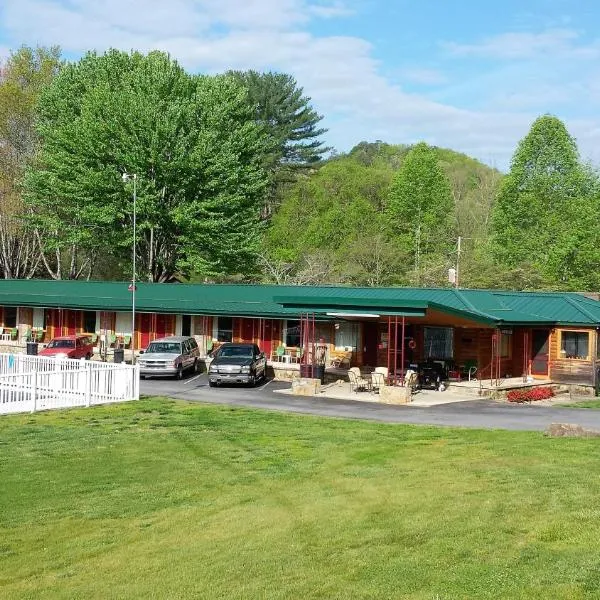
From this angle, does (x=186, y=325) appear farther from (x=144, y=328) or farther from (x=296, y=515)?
(x=296, y=515)

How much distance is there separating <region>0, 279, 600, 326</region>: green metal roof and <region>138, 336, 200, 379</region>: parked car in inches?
138

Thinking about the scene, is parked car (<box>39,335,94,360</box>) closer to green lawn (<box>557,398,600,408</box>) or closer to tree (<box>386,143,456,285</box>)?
green lawn (<box>557,398,600,408</box>)

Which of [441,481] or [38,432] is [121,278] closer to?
[38,432]

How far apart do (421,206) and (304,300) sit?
43983 millimetres

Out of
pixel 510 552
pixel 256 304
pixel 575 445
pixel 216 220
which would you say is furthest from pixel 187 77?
pixel 510 552

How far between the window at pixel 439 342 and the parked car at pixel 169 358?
10306mm

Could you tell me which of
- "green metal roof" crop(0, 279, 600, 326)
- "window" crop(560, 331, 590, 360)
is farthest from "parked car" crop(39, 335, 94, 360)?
"window" crop(560, 331, 590, 360)

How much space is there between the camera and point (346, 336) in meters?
37.2

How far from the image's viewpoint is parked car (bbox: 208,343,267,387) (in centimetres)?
3164

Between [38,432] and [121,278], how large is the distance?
54.4m

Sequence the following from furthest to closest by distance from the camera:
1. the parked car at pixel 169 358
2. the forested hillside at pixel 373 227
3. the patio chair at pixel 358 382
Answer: the forested hillside at pixel 373 227 → the parked car at pixel 169 358 → the patio chair at pixel 358 382

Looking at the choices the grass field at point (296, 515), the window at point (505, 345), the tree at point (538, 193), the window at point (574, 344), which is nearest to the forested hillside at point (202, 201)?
the tree at point (538, 193)

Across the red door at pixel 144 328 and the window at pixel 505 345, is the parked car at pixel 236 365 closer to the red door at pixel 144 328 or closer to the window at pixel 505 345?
the window at pixel 505 345

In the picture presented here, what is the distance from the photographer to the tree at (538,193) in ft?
192
